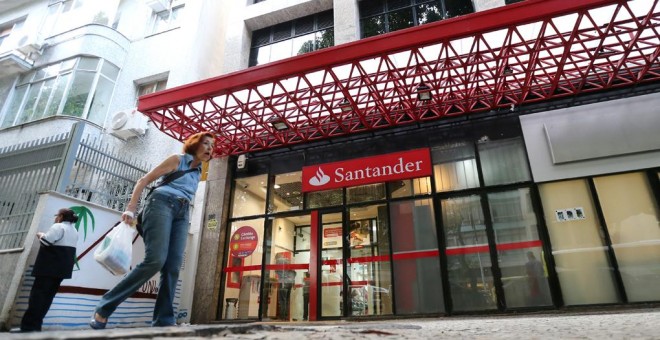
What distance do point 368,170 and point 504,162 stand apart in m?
2.84

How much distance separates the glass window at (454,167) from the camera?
25.6 ft

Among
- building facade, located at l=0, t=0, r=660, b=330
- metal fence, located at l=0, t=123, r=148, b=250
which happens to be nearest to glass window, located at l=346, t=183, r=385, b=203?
building facade, located at l=0, t=0, r=660, b=330

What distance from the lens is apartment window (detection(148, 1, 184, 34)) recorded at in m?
12.3

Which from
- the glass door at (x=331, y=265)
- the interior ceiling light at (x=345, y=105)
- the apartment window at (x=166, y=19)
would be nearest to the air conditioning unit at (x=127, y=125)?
the apartment window at (x=166, y=19)

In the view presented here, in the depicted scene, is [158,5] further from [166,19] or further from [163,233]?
[163,233]

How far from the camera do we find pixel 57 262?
14.3 ft

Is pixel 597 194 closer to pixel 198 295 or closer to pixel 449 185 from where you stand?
pixel 449 185

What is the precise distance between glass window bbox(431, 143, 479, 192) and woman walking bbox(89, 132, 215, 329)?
226 inches

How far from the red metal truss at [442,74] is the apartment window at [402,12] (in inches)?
65.0

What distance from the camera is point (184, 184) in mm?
3309

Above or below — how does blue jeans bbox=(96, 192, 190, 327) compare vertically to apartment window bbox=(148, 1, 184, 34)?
below

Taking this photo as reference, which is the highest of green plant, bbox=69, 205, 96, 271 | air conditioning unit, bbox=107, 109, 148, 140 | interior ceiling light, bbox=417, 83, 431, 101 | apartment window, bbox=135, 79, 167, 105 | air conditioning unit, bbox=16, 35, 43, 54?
air conditioning unit, bbox=16, 35, 43, 54

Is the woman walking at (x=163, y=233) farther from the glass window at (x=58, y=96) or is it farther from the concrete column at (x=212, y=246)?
the glass window at (x=58, y=96)

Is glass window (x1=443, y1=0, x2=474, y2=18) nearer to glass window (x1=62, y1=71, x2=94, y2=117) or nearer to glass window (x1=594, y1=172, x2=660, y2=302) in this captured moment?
glass window (x1=594, y1=172, x2=660, y2=302)
